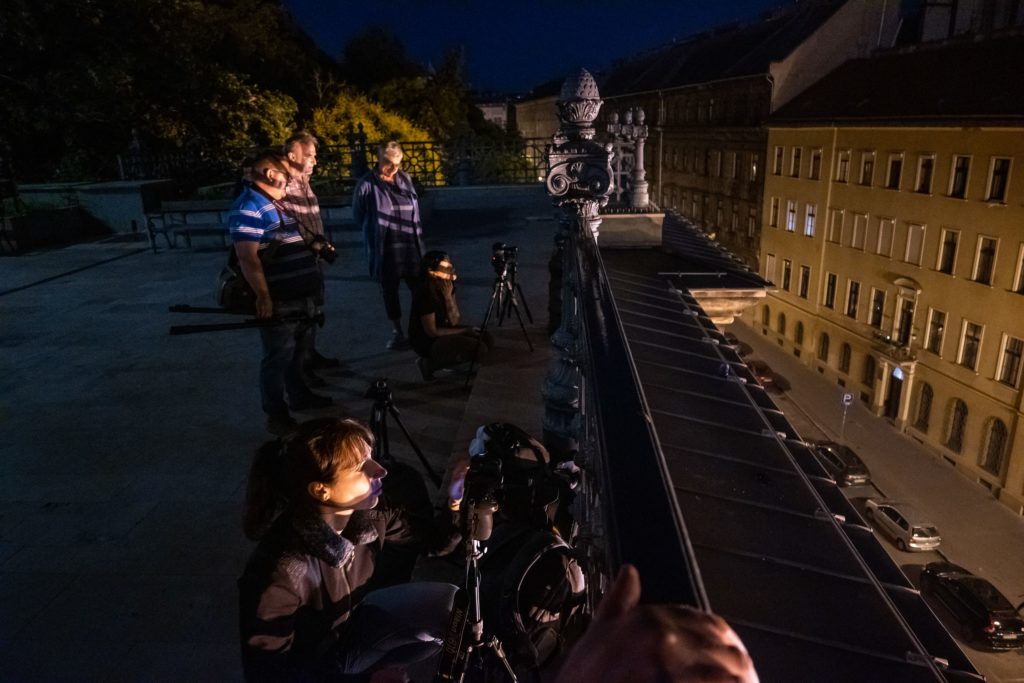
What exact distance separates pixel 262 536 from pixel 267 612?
0.85ft

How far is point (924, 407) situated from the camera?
24266 mm

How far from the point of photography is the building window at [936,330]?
75.7 feet

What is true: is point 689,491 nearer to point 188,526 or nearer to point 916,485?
point 188,526

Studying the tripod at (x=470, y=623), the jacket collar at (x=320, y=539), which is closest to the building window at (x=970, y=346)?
the tripod at (x=470, y=623)

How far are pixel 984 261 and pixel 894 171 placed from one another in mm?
5104

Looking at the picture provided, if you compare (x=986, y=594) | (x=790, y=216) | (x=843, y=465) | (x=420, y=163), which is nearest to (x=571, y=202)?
(x=986, y=594)

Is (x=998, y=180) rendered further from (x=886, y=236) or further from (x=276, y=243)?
(x=276, y=243)

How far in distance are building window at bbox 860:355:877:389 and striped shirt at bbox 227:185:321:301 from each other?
26966 millimetres

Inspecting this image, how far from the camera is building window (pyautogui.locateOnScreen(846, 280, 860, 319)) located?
90.3ft

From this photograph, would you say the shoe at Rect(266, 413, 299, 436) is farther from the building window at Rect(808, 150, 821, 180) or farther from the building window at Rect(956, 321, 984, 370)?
the building window at Rect(808, 150, 821, 180)

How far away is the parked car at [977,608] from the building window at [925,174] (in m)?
14.4

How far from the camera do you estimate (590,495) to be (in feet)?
6.63

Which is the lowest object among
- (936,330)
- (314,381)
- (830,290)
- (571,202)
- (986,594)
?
(986,594)

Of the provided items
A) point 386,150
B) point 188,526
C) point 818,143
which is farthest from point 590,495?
point 818,143
